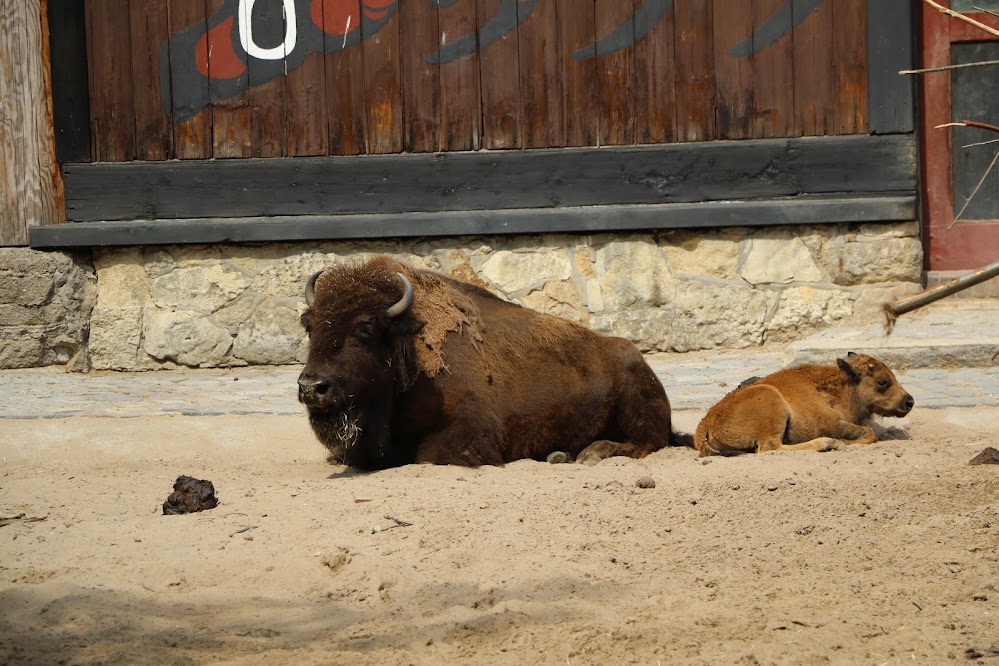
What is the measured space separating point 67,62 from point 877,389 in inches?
283

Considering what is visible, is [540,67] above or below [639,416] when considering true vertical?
above

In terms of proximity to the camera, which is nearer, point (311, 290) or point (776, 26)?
point (311, 290)

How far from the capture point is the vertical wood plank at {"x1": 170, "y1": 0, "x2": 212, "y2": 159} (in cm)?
994

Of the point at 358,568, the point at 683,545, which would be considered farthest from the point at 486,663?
the point at 683,545

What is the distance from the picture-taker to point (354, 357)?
21.7ft

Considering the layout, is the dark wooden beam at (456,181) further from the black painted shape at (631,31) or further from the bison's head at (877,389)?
the bison's head at (877,389)

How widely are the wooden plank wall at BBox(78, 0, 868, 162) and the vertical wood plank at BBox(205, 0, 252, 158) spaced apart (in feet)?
0.04

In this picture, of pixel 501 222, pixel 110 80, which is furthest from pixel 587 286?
pixel 110 80

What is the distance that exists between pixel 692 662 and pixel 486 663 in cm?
70

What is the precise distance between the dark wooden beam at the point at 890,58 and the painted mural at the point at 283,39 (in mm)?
801

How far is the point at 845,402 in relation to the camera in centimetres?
734

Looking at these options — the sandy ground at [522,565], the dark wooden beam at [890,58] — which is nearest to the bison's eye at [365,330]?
the sandy ground at [522,565]

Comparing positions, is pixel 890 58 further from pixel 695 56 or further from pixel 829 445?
pixel 829 445

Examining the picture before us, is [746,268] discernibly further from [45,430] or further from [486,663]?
[486,663]
